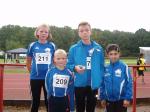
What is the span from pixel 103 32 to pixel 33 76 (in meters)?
84.3

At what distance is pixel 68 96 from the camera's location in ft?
18.4

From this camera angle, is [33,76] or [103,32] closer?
[33,76]

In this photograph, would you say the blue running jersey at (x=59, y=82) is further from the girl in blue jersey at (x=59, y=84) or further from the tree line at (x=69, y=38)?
the tree line at (x=69, y=38)

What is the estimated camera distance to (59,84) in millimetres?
5531

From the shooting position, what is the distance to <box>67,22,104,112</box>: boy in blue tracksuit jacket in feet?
18.1

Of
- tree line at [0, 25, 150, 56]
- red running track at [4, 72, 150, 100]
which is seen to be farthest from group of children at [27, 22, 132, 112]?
tree line at [0, 25, 150, 56]

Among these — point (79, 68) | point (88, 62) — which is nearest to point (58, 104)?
point (79, 68)

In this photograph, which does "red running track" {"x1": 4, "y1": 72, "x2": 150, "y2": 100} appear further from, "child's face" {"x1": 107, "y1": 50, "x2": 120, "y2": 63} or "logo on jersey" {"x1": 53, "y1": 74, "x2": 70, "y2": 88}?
"child's face" {"x1": 107, "y1": 50, "x2": 120, "y2": 63}

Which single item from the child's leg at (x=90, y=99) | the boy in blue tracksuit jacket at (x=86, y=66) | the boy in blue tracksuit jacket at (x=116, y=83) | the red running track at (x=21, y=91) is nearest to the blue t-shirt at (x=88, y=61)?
the boy in blue tracksuit jacket at (x=86, y=66)

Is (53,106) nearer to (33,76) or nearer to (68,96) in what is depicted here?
(68,96)

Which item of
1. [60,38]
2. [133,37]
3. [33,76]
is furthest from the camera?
[133,37]

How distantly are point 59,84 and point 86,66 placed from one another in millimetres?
456

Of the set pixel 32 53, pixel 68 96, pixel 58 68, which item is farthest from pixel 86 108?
pixel 32 53

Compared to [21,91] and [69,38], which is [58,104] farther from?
[69,38]
